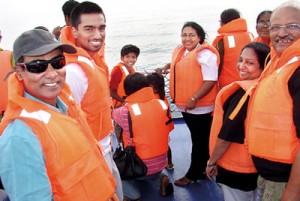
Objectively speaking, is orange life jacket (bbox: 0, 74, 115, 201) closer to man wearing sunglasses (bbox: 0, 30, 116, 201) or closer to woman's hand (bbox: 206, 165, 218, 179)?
man wearing sunglasses (bbox: 0, 30, 116, 201)

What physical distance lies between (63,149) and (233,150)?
976 millimetres

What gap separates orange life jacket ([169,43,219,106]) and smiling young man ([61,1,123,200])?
36.4 inches

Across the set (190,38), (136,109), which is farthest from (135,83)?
(190,38)

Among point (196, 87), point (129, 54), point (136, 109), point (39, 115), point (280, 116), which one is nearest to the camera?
point (39, 115)

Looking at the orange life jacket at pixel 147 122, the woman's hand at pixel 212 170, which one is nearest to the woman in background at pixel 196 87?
the orange life jacket at pixel 147 122

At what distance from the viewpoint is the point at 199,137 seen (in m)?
2.72

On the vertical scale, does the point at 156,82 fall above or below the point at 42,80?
below


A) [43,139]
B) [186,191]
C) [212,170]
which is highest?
[43,139]

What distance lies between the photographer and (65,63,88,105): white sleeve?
1705 millimetres

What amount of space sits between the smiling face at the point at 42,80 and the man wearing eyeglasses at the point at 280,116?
0.92m

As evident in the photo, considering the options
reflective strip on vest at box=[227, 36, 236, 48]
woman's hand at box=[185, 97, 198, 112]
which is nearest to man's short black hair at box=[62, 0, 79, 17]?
woman's hand at box=[185, 97, 198, 112]

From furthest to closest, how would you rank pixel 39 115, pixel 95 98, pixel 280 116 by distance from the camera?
1. pixel 95 98
2. pixel 280 116
3. pixel 39 115

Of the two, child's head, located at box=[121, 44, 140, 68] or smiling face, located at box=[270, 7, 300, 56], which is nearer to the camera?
smiling face, located at box=[270, 7, 300, 56]

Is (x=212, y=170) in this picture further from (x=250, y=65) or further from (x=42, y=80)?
(x=42, y=80)
